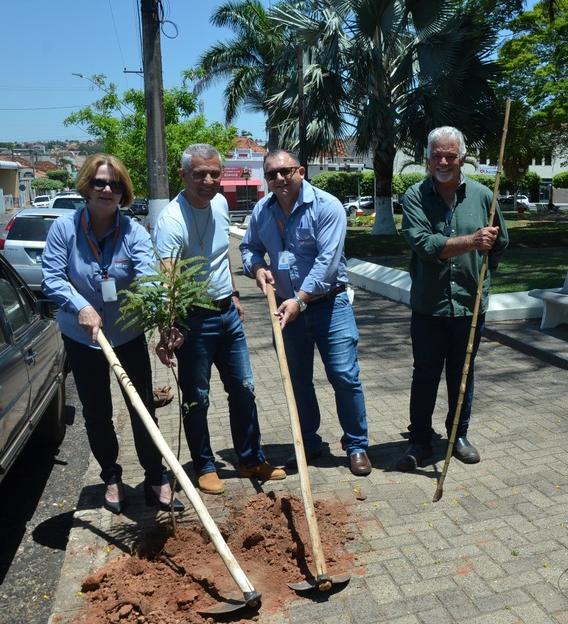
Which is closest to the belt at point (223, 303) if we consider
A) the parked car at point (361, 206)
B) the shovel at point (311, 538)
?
the shovel at point (311, 538)

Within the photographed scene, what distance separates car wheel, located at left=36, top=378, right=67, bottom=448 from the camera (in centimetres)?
504

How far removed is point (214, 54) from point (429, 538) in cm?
2946

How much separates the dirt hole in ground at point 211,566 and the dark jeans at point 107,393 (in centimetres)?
50

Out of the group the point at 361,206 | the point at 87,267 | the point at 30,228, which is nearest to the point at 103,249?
the point at 87,267

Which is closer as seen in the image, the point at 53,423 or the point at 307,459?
the point at 307,459

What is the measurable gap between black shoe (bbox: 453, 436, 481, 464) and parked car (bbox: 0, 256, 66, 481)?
2676 mm

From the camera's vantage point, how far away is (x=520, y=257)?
1390 cm

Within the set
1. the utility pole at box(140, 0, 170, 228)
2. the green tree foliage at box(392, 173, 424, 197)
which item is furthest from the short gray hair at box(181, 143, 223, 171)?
the green tree foliage at box(392, 173, 424, 197)

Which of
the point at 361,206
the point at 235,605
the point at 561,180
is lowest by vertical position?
the point at 361,206

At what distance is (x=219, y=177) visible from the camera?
11.9 feet

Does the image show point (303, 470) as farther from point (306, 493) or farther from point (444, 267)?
point (444, 267)

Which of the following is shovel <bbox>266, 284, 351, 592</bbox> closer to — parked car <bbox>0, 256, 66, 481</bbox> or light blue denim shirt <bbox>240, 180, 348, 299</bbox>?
light blue denim shirt <bbox>240, 180, 348, 299</bbox>

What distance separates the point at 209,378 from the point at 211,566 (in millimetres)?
1048

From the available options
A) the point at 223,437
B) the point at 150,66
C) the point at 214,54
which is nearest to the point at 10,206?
the point at 214,54
